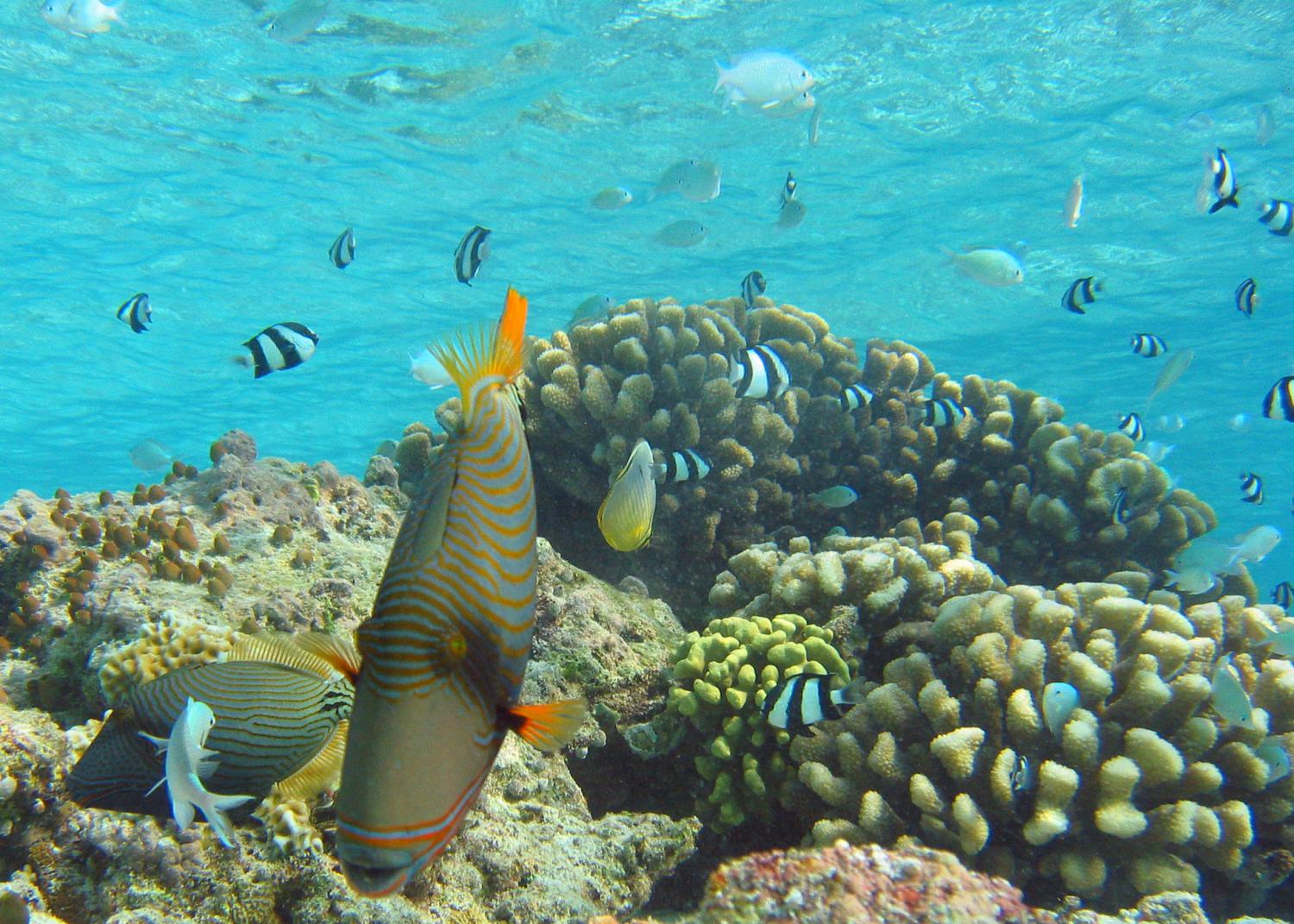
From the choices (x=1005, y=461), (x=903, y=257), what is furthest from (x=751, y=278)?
(x=903, y=257)

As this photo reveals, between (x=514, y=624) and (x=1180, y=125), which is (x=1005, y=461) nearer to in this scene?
(x=514, y=624)

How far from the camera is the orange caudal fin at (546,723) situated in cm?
99

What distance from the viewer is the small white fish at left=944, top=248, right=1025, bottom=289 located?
25.1 feet

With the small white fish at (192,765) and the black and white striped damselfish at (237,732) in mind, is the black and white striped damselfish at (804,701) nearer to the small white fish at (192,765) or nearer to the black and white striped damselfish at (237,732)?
the black and white striped damselfish at (237,732)

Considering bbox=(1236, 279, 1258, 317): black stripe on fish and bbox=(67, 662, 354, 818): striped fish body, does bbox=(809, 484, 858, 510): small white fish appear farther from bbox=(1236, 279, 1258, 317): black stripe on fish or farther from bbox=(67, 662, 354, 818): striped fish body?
bbox=(67, 662, 354, 818): striped fish body

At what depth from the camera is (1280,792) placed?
355 cm

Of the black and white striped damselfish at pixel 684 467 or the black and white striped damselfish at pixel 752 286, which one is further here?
the black and white striped damselfish at pixel 752 286

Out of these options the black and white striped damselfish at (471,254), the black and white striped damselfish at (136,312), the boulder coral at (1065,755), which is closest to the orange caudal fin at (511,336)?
the boulder coral at (1065,755)

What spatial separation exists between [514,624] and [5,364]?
36918 mm

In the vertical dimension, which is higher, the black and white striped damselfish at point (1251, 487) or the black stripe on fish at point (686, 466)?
the black and white striped damselfish at point (1251, 487)

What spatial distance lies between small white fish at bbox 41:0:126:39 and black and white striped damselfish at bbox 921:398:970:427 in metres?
9.52

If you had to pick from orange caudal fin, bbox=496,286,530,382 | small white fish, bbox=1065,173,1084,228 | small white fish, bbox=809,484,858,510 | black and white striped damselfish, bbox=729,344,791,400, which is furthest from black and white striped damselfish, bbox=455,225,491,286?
small white fish, bbox=1065,173,1084,228

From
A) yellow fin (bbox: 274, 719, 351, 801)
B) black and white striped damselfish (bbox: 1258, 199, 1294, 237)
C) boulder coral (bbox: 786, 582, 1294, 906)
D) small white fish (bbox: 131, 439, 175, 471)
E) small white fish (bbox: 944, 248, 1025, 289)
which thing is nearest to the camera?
yellow fin (bbox: 274, 719, 351, 801)

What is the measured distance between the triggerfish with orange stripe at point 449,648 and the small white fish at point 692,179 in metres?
8.23
